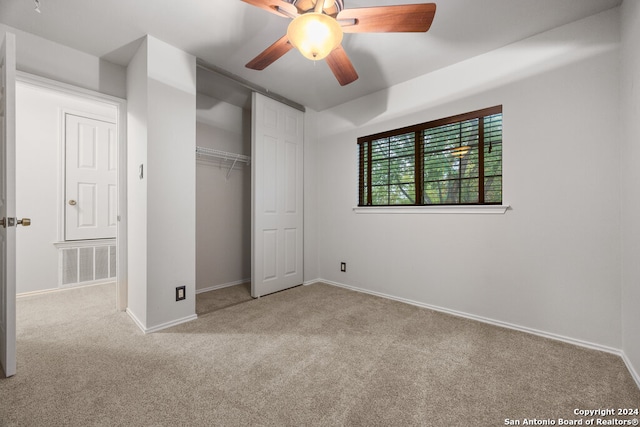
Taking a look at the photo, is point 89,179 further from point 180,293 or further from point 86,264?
point 180,293

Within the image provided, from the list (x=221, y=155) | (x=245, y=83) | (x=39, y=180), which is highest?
(x=245, y=83)

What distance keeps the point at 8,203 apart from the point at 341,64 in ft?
7.18

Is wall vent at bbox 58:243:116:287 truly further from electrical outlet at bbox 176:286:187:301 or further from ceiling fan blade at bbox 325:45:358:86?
ceiling fan blade at bbox 325:45:358:86

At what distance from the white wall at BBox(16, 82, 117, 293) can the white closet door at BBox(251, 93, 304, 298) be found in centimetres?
186

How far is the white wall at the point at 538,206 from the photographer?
6.28 ft

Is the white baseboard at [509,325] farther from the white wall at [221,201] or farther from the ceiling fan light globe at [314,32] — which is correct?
the ceiling fan light globe at [314,32]

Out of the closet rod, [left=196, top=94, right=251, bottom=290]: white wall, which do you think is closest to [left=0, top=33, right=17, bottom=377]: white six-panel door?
the closet rod

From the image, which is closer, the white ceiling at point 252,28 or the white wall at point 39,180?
the white ceiling at point 252,28

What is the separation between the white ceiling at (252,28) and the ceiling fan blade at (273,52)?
34cm

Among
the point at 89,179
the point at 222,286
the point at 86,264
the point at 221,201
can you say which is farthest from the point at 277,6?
the point at 86,264

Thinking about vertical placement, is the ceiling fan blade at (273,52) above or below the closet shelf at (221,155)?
above

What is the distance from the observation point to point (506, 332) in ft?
7.28

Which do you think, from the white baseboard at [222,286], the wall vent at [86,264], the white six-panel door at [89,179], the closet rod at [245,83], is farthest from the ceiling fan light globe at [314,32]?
the wall vent at [86,264]

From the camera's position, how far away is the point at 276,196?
11.0 ft
